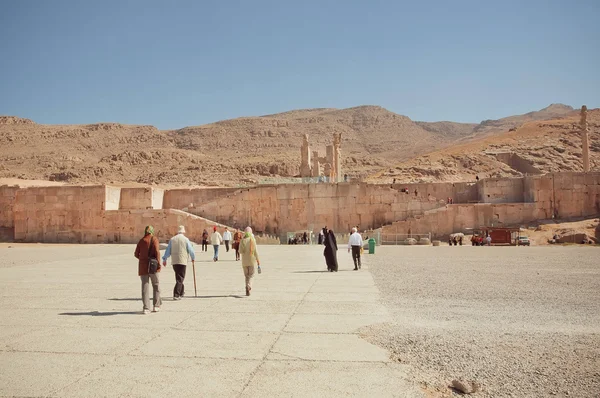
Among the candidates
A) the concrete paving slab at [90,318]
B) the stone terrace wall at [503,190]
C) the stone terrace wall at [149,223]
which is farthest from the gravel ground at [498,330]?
the stone terrace wall at [149,223]

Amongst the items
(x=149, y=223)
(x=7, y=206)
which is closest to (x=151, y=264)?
(x=149, y=223)

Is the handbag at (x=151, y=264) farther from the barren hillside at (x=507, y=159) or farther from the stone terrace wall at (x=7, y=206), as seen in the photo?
the barren hillside at (x=507, y=159)

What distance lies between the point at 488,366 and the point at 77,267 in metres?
12.9

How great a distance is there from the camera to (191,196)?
3206 centimetres

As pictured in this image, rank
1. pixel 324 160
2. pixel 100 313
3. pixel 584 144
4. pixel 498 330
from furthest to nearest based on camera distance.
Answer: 1. pixel 324 160
2. pixel 584 144
3. pixel 100 313
4. pixel 498 330

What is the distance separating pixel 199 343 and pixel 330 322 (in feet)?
5.94

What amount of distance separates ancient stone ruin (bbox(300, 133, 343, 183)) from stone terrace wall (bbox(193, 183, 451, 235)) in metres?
2.59

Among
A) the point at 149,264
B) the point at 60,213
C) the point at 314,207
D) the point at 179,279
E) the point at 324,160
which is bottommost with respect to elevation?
the point at 179,279

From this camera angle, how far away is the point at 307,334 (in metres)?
5.99

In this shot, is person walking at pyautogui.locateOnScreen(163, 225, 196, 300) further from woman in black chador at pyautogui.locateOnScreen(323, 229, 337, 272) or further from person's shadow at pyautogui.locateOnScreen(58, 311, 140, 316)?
woman in black chador at pyautogui.locateOnScreen(323, 229, 337, 272)

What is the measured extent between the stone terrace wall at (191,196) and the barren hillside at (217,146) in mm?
22514

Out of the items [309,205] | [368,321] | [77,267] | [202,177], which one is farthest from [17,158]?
[368,321]

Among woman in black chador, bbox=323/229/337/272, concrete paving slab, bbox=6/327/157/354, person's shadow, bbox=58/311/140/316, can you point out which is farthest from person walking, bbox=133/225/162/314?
woman in black chador, bbox=323/229/337/272

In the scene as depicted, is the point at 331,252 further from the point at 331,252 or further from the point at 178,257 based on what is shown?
the point at 178,257
